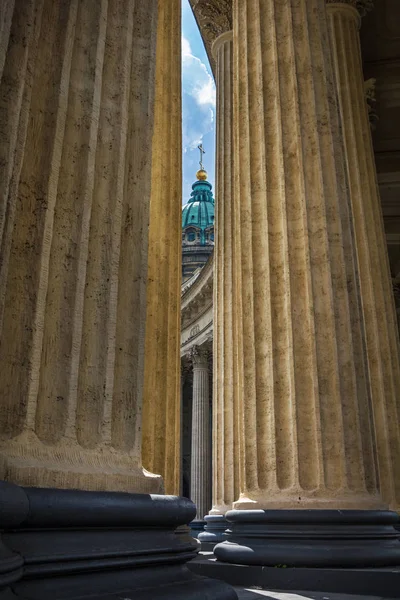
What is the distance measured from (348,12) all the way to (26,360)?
17235 mm

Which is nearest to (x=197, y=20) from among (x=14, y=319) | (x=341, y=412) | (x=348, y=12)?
(x=348, y=12)

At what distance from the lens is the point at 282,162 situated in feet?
30.1

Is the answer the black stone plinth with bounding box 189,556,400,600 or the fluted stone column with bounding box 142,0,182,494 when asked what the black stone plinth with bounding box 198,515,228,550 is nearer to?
the fluted stone column with bounding box 142,0,182,494

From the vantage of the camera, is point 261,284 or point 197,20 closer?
point 261,284

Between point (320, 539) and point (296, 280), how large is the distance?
11.5ft

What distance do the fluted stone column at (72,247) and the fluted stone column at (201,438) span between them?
33.4 metres

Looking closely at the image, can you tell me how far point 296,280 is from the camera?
8.39 m

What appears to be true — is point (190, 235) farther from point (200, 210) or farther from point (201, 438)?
point (201, 438)

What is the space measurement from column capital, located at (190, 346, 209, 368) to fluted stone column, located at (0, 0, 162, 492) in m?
35.8

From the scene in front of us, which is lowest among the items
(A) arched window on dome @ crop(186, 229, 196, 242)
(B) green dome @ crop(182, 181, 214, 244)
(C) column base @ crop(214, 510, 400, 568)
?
(C) column base @ crop(214, 510, 400, 568)

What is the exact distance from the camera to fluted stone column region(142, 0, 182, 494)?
814 centimetres

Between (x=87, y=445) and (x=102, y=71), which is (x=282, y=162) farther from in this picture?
(x=87, y=445)

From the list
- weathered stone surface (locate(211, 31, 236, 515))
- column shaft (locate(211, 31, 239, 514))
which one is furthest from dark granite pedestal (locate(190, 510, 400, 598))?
column shaft (locate(211, 31, 239, 514))

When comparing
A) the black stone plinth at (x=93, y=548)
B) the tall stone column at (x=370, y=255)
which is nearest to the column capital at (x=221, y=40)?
the tall stone column at (x=370, y=255)
